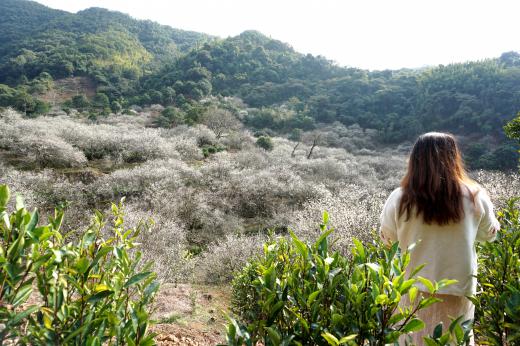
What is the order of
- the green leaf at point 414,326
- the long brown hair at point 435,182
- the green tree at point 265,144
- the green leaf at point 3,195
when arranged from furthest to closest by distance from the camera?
the green tree at point 265,144, the long brown hair at point 435,182, the green leaf at point 3,195, the green leaf at point 414,326

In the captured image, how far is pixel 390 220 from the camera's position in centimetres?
195

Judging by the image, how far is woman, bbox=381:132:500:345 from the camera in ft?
5.86

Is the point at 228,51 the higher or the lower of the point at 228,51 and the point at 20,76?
the higher

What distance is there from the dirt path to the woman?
4.92 ft

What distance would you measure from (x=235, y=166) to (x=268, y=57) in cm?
4722

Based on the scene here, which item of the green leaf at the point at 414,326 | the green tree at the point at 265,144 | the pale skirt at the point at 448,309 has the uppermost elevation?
the green leaf at the point at 414,326

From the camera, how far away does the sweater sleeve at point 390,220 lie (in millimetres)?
1918

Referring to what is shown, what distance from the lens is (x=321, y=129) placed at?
132ft

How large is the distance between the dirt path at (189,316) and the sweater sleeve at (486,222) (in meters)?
1.85

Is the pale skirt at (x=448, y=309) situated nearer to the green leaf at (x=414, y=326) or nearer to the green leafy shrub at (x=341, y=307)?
the green leafy shrub at (x=341, y=307)

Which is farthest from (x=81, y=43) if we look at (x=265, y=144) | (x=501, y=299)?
(x=501, y=299)

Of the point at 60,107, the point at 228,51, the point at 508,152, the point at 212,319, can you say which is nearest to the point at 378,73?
the point at 228,51

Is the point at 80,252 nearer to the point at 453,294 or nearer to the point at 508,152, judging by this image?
the point at 453,294

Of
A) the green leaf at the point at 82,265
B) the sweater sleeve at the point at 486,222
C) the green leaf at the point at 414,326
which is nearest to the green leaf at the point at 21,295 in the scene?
the green leaf at the point at 82,265
